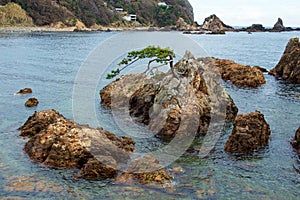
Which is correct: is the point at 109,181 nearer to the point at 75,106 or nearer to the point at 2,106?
the point at 75,106

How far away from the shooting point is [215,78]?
3020cm

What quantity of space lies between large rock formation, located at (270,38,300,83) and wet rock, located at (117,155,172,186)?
34.3m

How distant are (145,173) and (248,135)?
26.6 ft

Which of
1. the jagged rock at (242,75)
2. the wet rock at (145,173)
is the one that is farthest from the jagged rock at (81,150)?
the jagged rock at (242,75)

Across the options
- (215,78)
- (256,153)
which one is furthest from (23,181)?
(215,78)

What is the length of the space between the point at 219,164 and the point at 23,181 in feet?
36.0

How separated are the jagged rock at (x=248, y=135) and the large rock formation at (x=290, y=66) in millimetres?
26335

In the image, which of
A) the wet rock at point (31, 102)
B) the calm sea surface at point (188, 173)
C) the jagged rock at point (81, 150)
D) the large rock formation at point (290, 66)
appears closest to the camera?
the calm sea surface at point (188, 173)

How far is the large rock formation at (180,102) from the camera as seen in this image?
24.8 meters

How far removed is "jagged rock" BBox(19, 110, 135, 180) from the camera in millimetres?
17812

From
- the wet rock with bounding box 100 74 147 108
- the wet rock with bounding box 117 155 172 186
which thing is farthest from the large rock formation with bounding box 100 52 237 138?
the wet rock with bounding box 117 155 172 186

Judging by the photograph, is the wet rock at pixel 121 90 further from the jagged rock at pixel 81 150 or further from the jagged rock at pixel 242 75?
the jagged rock at pixel 242 75

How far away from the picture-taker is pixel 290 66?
4888 cm

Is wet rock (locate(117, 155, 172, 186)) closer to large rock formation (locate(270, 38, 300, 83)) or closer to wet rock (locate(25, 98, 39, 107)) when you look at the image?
wet rock (locate(25, 98, 39, 107))
